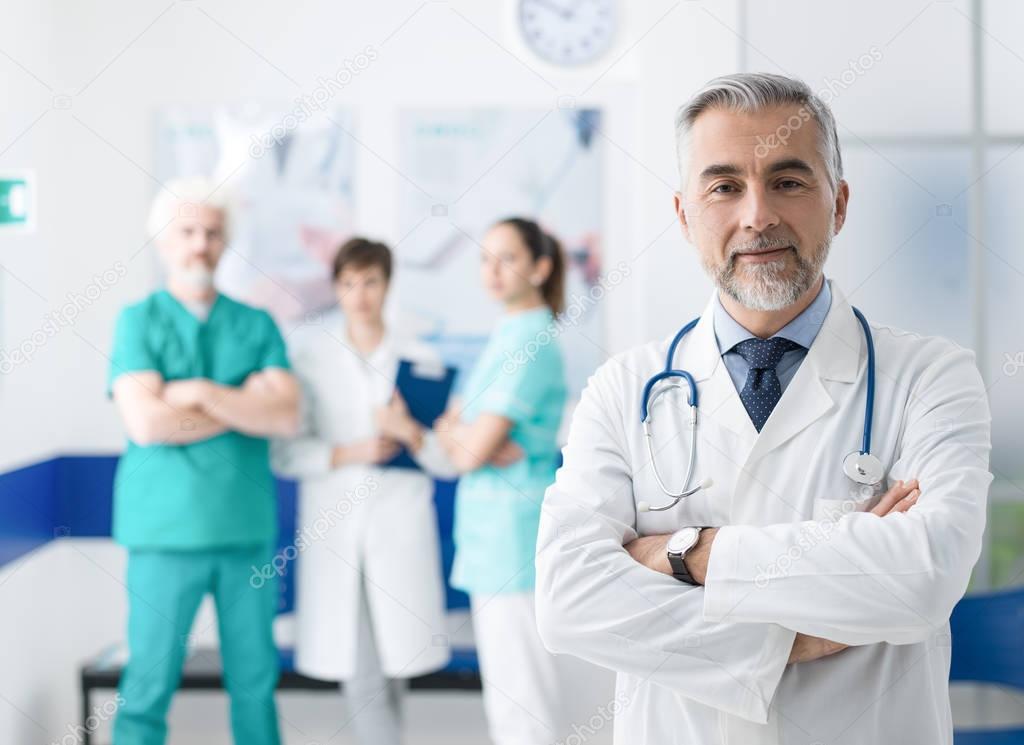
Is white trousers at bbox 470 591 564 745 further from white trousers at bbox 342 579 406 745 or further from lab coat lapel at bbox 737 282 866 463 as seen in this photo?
lab coat lapel at bbox 737 282 866 463

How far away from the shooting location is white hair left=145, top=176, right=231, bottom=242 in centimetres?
245

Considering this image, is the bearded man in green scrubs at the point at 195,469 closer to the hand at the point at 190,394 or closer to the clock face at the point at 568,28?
the hand at the point at 190,394

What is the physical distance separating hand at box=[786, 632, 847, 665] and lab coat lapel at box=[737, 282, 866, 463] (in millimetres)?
213

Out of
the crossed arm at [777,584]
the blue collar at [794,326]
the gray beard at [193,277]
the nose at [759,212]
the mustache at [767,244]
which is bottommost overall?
the crossed arm at [777,584]

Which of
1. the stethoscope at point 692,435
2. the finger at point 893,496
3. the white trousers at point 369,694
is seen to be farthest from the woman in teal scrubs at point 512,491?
the finger at point 893,496

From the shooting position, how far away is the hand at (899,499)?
1079 millimetres

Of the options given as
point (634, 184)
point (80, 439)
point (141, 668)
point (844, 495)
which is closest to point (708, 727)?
point (844, 495)

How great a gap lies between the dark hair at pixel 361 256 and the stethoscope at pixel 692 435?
4.71ft

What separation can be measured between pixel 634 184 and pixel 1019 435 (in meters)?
1.29

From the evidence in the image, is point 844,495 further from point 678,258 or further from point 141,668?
point 141,668

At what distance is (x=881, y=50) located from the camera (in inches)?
84.1

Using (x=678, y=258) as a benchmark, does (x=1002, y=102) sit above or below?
above

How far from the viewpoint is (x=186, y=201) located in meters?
2.46

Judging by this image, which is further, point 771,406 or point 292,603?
point 292,603
